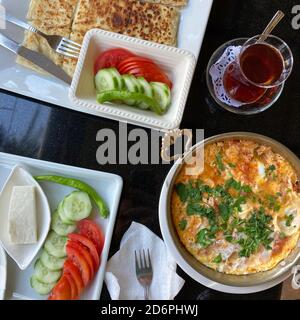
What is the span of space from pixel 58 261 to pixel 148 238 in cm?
38

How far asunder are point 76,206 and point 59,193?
0.43ft

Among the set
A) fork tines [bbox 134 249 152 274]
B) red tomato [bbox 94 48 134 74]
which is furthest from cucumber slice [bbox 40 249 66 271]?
red tomato [bbox 94 48 134 74]

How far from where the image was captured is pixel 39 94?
2.06 meters

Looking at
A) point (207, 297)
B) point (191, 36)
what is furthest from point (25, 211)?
point (191, 36)

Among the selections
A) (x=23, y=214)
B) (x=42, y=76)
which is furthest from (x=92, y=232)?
(x=42, y=76)

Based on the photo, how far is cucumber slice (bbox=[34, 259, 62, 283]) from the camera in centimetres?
206

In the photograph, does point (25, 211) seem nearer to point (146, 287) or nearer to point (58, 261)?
point (58, 261)

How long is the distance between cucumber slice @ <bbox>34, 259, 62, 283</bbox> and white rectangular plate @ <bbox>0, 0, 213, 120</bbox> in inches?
26.4

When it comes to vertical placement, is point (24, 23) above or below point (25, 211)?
above

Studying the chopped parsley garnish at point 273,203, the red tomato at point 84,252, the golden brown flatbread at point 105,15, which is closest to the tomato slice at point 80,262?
the red tomato at point 84,252

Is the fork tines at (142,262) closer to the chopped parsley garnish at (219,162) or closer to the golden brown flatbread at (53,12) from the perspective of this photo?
the chopped parsley garnish at (219,162)

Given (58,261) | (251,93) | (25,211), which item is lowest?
(58,261)

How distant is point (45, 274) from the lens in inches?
81.3
